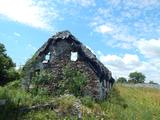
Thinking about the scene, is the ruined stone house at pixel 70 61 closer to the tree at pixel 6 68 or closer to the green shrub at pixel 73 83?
the green shrub at pixel 73 83

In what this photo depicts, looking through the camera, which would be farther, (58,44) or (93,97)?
(58,44)

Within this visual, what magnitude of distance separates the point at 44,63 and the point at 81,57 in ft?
10.8

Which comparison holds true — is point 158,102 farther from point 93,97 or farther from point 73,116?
point 73,116

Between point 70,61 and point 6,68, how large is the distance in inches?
582

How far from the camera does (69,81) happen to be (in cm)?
3375

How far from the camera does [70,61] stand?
35.2 metres

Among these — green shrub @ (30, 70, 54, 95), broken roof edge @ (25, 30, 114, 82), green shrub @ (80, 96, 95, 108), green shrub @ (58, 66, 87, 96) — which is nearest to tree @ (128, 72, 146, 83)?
broken roof edge @ (25, 30, 114, 82)

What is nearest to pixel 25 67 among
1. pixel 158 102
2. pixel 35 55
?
pixel 35 55

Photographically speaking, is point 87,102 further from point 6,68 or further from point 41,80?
point 6,68

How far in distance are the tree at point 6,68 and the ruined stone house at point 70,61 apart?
378 inches

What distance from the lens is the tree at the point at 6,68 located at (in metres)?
45.7

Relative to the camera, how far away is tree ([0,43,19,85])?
45.7m

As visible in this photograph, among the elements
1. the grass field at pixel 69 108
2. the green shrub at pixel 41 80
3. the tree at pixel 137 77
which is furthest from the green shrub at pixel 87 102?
the tree at pixel 137 77

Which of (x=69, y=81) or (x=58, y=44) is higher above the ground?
(x=58, y=44)
